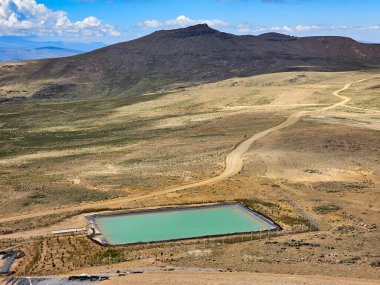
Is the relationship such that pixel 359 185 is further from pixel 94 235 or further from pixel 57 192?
pixel 57 192

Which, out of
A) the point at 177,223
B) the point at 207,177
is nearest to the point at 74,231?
the point at 177,223

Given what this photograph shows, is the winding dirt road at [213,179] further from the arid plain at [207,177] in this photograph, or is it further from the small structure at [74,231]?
the small structure at [74,231]

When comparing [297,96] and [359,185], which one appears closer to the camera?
[359,185]

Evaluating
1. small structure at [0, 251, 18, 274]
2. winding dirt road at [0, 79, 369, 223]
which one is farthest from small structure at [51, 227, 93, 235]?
winding dirt road at [0, 79, 369, 223]

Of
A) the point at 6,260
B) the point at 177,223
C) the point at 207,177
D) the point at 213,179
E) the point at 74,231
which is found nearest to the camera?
the point at 6,260

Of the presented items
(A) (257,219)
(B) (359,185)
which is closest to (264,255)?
(A) (257,219)

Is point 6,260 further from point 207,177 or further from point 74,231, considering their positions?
point 207,177
